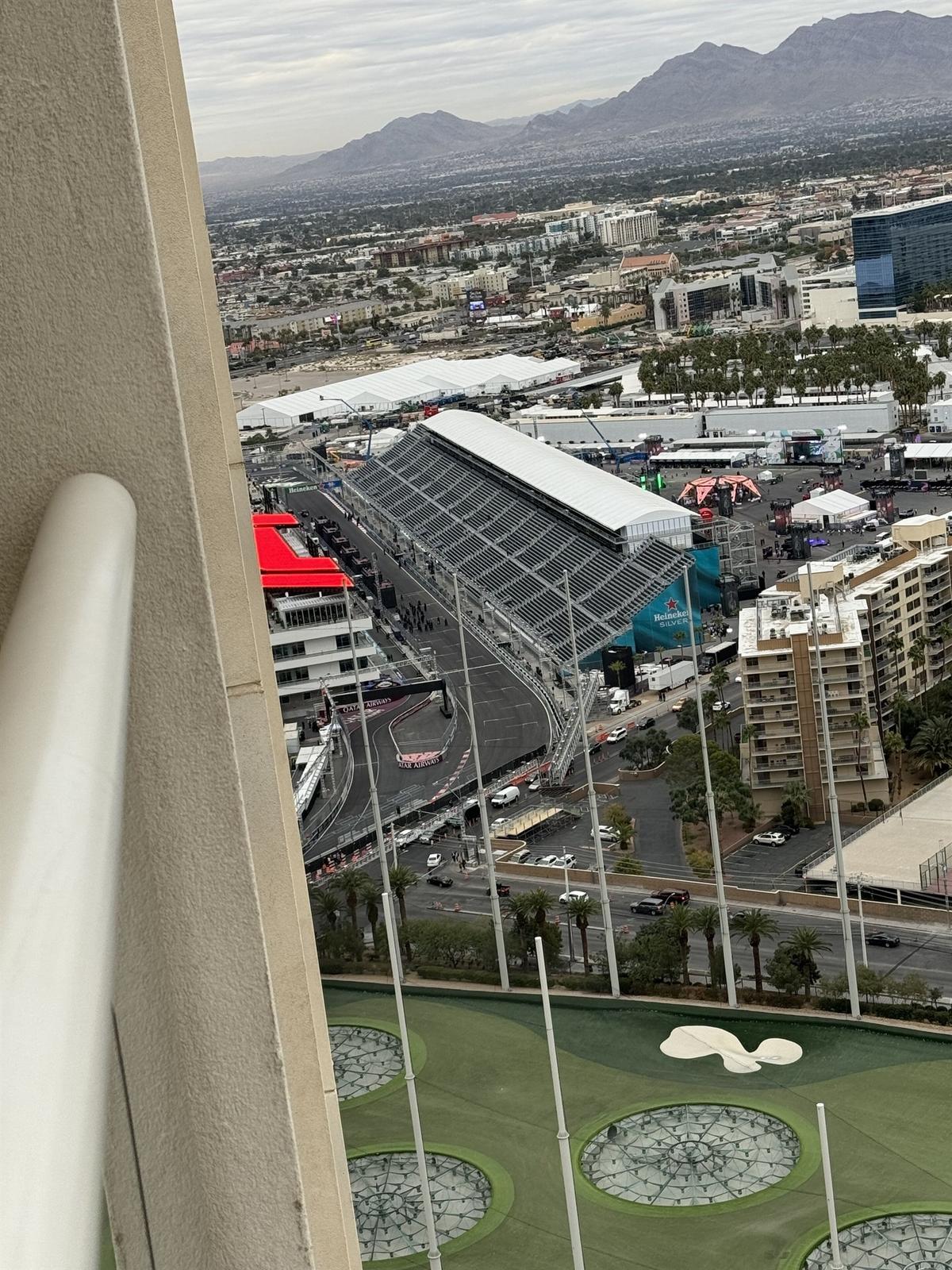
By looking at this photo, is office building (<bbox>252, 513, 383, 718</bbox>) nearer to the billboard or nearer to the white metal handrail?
the billboard

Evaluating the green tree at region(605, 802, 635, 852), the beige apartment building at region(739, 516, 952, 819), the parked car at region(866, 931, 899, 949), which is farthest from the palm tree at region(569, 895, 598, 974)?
the beige apartment building at region(739, 516, 952, 819)

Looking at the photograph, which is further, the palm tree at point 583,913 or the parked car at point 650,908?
the parked car at point 650,908

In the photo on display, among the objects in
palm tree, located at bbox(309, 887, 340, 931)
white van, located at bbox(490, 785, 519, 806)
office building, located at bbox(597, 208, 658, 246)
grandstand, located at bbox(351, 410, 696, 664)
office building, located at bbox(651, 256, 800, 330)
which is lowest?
white van, located at bbox(490, 785, 519, 806)

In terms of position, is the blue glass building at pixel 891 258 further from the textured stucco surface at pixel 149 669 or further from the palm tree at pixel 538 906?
the textured stucco surface at pixel 149 669

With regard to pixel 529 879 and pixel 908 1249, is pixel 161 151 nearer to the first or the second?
pixel 908 1249

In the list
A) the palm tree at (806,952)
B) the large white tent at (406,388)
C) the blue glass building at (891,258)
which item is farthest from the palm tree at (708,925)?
the blue glass building at (891,258)

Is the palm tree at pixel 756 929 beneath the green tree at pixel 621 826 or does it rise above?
above

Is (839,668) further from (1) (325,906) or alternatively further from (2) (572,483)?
(2) (572,483)
